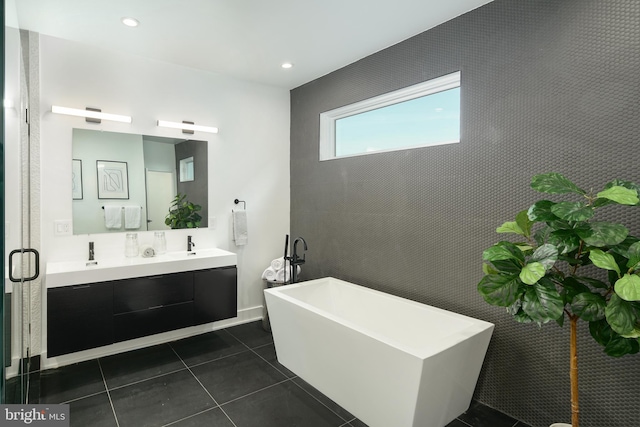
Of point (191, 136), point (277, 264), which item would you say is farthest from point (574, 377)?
point (191, 136)

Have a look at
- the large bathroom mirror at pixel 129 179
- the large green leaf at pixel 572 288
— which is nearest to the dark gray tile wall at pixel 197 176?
the large bathroom mirror at pixel 129 179

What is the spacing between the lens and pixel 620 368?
1.80m

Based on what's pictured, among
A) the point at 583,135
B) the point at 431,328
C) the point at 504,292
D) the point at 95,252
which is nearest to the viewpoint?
the point at 504,292

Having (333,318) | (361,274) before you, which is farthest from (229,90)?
(333,318)

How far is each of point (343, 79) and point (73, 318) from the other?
321 centimetres

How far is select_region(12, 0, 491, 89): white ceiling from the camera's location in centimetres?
234

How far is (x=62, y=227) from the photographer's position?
286 centimetres

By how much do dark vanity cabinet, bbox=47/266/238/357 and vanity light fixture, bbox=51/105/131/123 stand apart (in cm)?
147

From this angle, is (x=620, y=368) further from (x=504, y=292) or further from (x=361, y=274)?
(x=361, y=274)

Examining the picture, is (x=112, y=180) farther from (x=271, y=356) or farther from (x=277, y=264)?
(x=271, y=356)

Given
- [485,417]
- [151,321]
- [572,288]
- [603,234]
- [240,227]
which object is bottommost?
[485,417]

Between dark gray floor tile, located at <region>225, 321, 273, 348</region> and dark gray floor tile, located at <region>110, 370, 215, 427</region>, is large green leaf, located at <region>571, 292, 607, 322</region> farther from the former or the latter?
dark gray floor tile, located at <region>225, 321, 273, 348</region>

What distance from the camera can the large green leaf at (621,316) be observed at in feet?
4.19

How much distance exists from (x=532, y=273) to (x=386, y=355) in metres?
0.90
